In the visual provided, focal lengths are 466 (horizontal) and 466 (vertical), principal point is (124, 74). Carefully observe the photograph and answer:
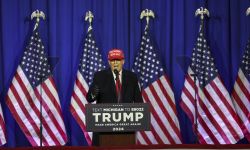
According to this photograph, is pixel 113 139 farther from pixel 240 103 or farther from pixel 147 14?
pixel 240 103

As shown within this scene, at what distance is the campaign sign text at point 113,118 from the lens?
3.62 meters

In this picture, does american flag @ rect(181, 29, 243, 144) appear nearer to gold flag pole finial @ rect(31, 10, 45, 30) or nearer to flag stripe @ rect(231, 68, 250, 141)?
flag stripe @ rect(231, 68, 250, 141)

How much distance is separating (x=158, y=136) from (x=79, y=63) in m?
1.54

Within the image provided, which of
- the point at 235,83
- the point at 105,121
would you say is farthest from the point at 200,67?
the point at 105,121

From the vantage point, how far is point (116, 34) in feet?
22.2

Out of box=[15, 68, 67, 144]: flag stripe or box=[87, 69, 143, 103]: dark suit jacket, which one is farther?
box=[15, 68, 67, 144]: flag stripe

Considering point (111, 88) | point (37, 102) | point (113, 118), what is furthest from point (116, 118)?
point (37, 102)

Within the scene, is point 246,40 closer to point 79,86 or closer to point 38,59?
point 79,86

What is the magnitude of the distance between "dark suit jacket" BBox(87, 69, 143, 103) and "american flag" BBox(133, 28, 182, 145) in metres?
1.82

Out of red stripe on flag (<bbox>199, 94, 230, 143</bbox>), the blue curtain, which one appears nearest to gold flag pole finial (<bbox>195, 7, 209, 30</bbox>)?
the blue curtain

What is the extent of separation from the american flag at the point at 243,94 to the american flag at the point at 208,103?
0.13 meters

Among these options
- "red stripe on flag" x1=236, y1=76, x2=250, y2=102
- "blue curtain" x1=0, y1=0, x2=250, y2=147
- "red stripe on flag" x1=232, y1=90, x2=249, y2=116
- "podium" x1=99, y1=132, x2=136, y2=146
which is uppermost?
"blue curtain" x1=0, y1=0, x2=250, y2=147

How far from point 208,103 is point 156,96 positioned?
76 centimetres

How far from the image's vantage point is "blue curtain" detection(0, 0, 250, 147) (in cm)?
670
